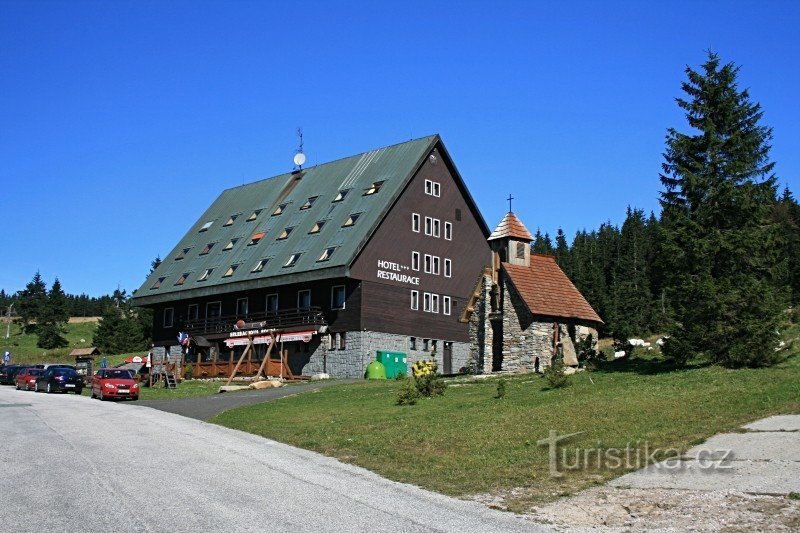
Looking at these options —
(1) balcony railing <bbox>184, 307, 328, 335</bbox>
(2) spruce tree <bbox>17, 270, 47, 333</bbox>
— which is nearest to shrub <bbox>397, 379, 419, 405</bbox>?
(1) balcony railing <bbox>184, 307, 328, 335</bbox>

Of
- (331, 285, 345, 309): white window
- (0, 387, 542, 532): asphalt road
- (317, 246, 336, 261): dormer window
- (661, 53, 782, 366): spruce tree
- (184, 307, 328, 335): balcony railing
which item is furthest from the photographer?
(184, 307, 328, 335): balcony railing

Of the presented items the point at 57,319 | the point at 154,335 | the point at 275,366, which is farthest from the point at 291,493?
the point at 57,319

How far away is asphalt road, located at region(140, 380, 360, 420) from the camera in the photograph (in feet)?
110

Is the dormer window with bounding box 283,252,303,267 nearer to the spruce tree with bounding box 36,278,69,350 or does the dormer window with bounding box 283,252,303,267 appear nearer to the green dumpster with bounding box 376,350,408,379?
the green dumpster with bounding box 376,350,408,379

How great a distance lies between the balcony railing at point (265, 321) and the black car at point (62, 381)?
12.8 metres

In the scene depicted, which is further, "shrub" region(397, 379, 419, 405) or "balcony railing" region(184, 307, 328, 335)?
"balcony railing" region(184, 307, 328, 335)

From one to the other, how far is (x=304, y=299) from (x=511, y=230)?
1758cm

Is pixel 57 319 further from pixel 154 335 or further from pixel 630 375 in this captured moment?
pixel 630 375

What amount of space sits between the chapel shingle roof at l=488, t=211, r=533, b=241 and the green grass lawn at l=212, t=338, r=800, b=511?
1465cm

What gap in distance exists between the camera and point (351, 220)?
57312 mm

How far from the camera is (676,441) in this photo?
17.9m

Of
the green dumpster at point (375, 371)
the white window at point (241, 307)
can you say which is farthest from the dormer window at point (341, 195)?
the green dumpster at point (375, 371)

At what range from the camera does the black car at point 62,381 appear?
163ft

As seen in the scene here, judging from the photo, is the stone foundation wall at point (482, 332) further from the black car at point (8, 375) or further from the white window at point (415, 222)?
the black car at point (8, 375)
